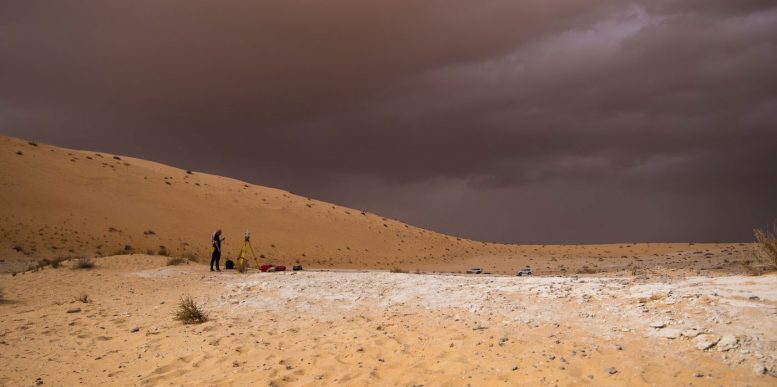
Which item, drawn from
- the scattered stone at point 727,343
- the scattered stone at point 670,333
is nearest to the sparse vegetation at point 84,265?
the scattered stone at point 670,333

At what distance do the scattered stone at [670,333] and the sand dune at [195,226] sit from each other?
17287 mm

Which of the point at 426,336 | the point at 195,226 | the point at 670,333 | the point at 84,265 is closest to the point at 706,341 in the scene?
the point at 670,333

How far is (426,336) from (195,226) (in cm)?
3613

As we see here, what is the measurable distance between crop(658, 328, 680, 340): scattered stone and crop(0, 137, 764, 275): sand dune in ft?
56.7

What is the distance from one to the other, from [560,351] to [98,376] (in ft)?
23.9

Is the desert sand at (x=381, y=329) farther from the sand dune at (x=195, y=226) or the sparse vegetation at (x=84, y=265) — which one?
the sand dune at (x=195, y=226)

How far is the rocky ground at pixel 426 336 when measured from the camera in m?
6.19

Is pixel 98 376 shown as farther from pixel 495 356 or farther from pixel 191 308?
pixel 495 356

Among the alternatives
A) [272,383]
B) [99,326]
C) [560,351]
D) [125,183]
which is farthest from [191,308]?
[125,183]

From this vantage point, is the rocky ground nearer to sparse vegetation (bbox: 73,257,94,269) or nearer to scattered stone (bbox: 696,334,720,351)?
scattered stone (bbox: 696,334,720,351)

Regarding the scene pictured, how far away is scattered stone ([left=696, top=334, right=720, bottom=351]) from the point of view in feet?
20.3

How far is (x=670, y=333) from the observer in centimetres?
674

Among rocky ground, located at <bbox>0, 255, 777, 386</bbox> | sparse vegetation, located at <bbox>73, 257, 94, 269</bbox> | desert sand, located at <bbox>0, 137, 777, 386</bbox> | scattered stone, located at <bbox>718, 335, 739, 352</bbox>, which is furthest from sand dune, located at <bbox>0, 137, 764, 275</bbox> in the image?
scattered stone, located at <bbox>718, 335, 739, 352</bbox>

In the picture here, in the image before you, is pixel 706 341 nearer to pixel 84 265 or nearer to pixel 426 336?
pixel 426 336
